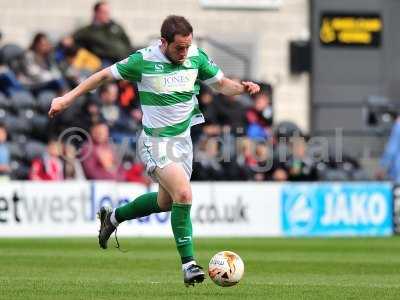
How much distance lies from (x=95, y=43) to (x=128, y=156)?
9.46 ft

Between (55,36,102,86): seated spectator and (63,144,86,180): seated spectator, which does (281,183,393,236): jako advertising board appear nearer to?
(63,144,86,180): seated spectator

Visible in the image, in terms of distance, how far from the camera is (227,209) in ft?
68.7

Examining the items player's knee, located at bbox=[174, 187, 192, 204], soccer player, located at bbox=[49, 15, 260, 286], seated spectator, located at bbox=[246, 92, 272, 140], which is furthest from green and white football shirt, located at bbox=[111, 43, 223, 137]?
seated spectator, located at bbox=[246, 92, 272, 140]

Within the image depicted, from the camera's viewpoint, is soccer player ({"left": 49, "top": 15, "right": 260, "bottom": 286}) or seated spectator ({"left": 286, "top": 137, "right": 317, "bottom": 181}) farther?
seated spectator ({"left": 286, "top": 137, "right": 317, "bottom": 181})

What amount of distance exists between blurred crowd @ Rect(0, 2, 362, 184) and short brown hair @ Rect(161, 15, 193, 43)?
10116mm

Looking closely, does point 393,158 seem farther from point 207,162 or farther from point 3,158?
point 3,158

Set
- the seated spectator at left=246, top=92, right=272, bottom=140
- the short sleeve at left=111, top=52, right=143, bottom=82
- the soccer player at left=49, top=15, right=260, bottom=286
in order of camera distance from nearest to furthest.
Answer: the soccer player at left=49, top=15, right=260, bottom=286
the short sleeve at left=111, top=52, right=143, bottom=82
the seated spectator at left=246, top=92, right=272, bottom=140

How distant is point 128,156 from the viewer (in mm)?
21281

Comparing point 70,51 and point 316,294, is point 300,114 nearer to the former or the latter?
point 70,51

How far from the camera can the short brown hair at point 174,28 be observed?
1012 cm

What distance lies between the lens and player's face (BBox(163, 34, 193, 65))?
33.4ft

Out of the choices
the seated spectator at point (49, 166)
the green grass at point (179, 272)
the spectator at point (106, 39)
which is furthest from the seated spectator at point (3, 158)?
the spectator at point (106, 39)

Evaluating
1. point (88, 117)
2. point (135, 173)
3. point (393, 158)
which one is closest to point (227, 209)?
point (135, 173)

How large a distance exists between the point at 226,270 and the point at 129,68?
1879mm
